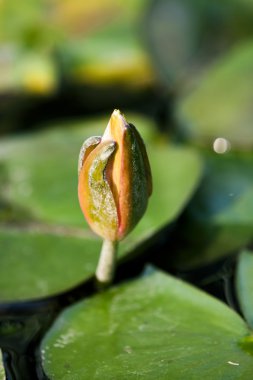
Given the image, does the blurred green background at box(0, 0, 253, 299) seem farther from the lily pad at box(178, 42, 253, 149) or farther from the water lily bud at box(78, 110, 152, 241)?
the water lily bud at box(78, 110, 152, 241)

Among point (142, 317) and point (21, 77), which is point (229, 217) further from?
point (21, 77)

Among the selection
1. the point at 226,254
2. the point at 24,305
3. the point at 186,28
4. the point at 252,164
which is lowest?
the point at 24,305

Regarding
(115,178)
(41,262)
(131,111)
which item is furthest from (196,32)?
(115,178)

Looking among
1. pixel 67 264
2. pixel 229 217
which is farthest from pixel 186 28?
pixel 67 264

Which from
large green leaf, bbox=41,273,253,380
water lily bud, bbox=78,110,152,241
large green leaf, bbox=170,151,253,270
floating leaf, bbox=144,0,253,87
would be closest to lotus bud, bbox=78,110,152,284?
water lily bud, bbox=78,110,152,241

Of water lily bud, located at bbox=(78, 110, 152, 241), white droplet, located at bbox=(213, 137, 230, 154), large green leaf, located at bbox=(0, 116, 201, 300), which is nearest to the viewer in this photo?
water lily bud, located at bbox=(78, 110, 152, 241)

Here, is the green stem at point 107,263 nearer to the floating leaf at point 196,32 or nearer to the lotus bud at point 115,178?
the lotus bud at point 115,178
